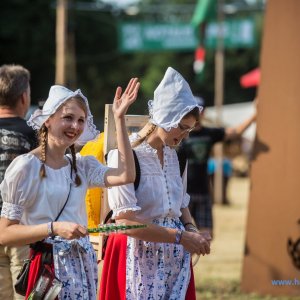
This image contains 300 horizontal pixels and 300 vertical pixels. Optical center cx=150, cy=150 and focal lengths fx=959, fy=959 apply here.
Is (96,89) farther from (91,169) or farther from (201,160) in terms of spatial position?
(91,169)

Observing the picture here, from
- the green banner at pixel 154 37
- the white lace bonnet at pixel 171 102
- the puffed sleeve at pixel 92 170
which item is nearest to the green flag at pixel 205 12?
the green banner at pixel 154 37

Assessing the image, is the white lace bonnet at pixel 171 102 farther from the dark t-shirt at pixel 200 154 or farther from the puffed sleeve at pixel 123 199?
the dark t-shirt at pixel 200 154

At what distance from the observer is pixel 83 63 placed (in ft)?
150

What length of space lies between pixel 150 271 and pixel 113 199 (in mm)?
408

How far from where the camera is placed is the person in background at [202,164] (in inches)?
354

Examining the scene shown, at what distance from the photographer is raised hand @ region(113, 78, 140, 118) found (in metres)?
4.32

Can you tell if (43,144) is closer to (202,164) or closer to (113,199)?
(113,199)

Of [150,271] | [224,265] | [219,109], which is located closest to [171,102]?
[150,271]

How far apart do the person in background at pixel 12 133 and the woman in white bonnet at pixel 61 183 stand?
966 mm

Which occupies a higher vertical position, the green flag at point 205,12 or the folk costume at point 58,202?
the green flag at point 205,12

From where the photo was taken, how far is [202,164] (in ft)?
30.3

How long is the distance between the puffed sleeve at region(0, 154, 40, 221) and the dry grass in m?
4.45

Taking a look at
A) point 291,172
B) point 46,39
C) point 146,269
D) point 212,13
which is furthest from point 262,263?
point 46,39

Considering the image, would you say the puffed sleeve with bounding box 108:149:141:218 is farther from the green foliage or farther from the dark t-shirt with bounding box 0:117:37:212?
the green foliage
